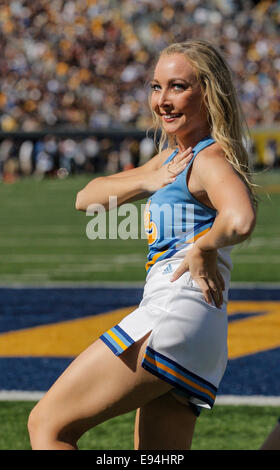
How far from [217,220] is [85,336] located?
4.33 metres

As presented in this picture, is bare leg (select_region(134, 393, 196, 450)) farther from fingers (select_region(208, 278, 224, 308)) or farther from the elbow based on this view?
the elbow

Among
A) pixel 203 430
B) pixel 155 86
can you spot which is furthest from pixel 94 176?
pixel 155 86

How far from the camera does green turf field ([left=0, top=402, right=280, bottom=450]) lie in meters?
4.35

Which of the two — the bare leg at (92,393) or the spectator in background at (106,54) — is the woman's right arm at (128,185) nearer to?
the bare leg at (92,393)

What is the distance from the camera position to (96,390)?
2729 mm

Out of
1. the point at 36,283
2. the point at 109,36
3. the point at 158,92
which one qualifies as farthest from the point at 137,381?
the point at 109,36

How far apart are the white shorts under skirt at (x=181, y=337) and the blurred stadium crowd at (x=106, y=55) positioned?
27999mm

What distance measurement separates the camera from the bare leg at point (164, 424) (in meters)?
2.92

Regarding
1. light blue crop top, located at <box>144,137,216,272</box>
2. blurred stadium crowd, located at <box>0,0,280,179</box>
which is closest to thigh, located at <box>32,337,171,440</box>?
light blue crop top, located at <box>144,137,216,272</box>

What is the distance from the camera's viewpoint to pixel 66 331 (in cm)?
704

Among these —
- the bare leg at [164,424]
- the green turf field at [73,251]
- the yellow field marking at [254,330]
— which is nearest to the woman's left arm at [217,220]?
the bare leg at [164,424]

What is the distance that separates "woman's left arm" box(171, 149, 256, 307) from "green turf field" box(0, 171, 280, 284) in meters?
5.55

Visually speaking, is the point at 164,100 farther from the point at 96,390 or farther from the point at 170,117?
the point at 96,390
